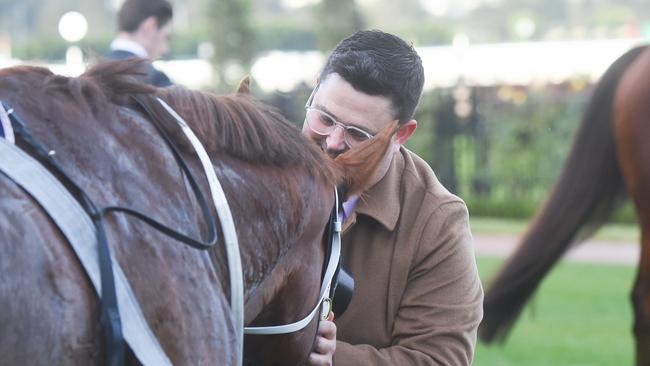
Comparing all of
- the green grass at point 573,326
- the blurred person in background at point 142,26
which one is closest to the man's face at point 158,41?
the blurred person in background at point 142,26

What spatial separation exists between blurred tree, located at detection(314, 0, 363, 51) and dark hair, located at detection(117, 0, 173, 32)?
39.0 ft

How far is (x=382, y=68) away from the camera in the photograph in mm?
2496

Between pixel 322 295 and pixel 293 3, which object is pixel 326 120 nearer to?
pixel 322 295

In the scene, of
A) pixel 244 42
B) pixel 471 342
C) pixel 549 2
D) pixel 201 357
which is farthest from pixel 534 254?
pixel 549 2

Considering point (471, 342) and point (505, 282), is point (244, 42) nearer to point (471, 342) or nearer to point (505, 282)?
point (505, 282)

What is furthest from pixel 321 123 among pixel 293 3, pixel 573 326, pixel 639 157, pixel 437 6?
pixel 437 6

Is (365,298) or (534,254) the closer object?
(365,298)

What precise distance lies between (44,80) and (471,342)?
1207 mm

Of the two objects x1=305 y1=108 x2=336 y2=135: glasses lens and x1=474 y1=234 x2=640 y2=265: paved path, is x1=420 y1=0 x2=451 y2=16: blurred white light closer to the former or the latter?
x1=474 y1=234 x2=640 y2=265: paved path

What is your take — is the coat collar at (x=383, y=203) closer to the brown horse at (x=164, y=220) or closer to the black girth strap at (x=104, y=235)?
the brown horse at (x=164, y=220)

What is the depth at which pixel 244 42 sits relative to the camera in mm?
20000

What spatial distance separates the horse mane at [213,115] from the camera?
6.21 feet

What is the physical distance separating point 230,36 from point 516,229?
28.8 feet

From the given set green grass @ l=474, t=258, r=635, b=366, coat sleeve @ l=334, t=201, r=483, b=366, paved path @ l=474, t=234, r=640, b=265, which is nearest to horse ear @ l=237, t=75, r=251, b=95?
coat sleeve @ l=334, t=201, r=483, b=366
